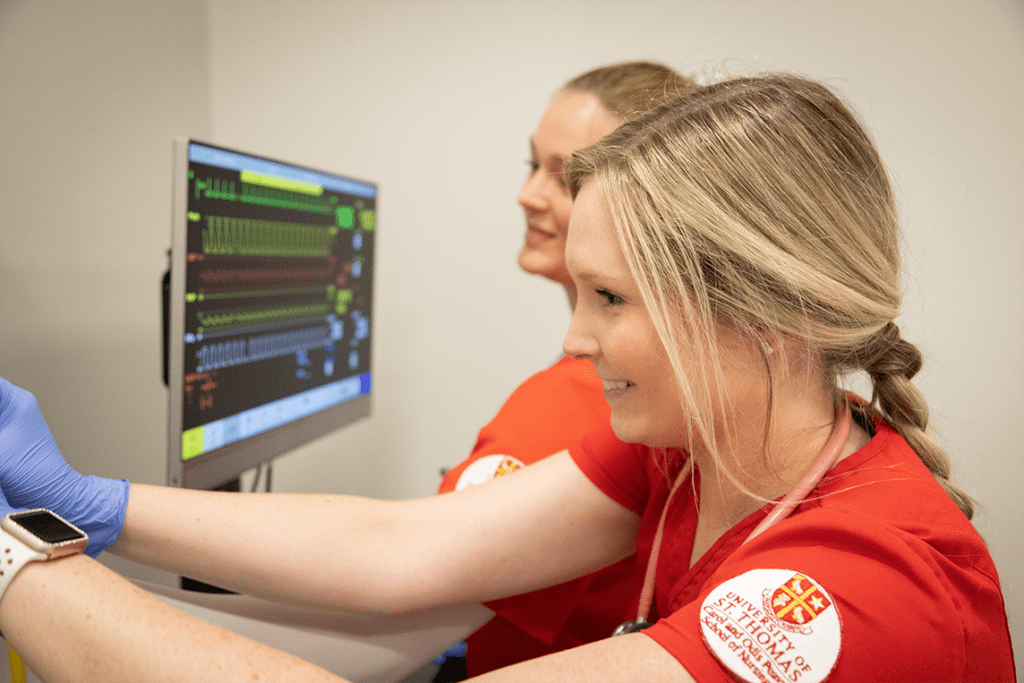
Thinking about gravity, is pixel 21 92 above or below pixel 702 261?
above

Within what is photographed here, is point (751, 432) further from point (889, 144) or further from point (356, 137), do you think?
point (356, 137)

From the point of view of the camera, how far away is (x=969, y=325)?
1.36 meters

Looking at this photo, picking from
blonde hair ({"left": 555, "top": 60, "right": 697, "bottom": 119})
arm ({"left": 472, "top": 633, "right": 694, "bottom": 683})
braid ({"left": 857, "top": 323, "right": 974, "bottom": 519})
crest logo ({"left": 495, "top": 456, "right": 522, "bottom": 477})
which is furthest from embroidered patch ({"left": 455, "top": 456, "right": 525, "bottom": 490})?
blonde hair ({"left": 555, "top": 60, "right": 697, "bottom": 119})

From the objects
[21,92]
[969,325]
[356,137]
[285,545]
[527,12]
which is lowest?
[285,545]

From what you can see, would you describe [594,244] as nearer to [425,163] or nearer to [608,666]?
[608,666]

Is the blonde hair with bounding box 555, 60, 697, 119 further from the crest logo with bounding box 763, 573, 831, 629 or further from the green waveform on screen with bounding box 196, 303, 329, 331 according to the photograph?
the crest logo with bounding box 763, 573, 831, 629

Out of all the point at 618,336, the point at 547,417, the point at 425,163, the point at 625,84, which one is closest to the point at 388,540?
the point at 547,417

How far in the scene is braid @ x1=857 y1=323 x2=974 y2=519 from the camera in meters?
0.71

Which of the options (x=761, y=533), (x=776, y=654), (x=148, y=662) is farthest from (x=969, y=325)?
(x=148, y=662)

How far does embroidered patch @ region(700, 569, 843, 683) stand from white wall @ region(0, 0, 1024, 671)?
72 cm

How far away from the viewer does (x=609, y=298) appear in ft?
2.30

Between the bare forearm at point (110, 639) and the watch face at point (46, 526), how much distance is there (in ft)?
0.07

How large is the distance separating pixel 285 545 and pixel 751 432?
0.57 m

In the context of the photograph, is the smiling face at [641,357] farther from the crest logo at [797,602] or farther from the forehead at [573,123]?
the forehead at [573,123]
